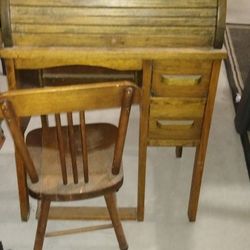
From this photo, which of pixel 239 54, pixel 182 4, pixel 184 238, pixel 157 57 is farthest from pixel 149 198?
pixel 239 54

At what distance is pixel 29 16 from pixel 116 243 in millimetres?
1027

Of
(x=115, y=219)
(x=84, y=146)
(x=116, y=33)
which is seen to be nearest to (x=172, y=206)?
(x=115, y=219)

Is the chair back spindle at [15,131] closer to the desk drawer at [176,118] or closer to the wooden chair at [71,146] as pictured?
the wooden chair at [71,146]

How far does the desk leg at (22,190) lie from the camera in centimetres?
166

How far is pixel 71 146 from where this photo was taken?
1287mm

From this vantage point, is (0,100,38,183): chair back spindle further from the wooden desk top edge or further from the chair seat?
the wooden desk top edge

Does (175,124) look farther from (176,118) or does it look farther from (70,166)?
(70,166)

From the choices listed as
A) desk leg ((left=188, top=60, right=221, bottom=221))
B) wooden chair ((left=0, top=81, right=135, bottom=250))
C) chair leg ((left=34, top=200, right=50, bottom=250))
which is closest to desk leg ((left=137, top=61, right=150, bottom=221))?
wooden chair ((left=0, top=81, right=135, bottom=250))

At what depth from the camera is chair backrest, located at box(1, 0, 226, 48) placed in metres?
1.35

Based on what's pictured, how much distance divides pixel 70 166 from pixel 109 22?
1.73 ft

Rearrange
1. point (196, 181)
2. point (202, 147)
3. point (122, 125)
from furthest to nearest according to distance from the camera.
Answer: point (196, 181) → point (202, 147) → point (122, 125)

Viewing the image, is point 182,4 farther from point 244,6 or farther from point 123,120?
point 244,6

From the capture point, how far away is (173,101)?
4.98 ft

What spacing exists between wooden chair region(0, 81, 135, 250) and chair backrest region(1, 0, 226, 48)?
30 centimetres
